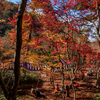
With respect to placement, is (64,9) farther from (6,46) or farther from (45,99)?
(6,46)

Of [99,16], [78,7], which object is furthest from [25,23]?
[99,16]

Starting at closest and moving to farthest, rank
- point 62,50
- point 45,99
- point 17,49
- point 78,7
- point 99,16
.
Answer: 1. point 17,49
2. point 99,16
3. point 78,7
4. point 45,99
5. point 62,50

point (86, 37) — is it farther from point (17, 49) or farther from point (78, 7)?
point (17, 49)

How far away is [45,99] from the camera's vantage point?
576 cm

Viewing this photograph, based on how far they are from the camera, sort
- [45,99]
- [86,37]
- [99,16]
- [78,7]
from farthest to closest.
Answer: [86,37] → [45,99] → [78,7] → [99,16]

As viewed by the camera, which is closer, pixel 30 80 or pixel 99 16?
pixel 99 16

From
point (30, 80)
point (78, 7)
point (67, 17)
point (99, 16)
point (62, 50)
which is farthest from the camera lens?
point (30, 80)

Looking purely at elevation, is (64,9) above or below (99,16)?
above

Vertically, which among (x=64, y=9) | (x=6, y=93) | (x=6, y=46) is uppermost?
(x=64, y=9)

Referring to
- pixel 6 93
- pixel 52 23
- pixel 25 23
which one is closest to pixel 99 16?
pixel 52 23

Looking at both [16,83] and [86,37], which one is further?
[86,37]

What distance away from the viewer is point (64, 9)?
4816 mm

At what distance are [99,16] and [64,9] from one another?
6.90ft

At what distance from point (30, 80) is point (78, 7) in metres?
8.10
